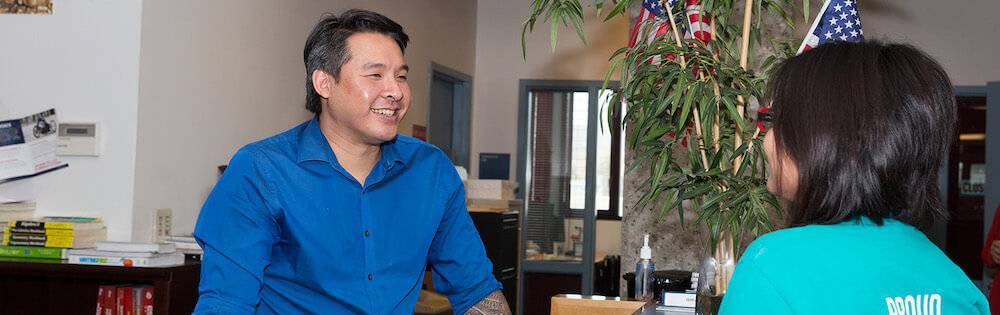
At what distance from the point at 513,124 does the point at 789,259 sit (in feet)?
28.1

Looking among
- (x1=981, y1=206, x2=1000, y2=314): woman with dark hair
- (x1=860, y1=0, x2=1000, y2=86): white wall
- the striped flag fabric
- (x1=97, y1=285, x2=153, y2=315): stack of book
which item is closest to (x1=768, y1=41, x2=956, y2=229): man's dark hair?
the striped flag fabric

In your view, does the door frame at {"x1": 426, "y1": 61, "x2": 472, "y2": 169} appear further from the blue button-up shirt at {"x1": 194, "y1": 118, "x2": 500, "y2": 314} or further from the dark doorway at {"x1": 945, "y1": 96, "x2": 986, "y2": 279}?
the blue button-up shirt at {"x1": 194, "y1": 118, "x2": 500, "y2": 314}

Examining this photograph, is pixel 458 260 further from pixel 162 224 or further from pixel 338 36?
pixel 162 224

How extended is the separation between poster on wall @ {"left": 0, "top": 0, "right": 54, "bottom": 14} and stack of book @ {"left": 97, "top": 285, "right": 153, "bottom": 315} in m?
1.25

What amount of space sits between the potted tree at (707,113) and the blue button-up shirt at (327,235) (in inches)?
29.5

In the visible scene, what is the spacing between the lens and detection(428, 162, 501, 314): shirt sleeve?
2.21 meters

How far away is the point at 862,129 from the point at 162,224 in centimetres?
406

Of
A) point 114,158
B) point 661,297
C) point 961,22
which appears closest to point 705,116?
point 661,297

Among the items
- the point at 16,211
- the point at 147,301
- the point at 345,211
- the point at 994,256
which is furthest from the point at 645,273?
the point at 994,256

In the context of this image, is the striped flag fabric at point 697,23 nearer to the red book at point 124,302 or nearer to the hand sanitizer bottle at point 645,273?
the hand sanitizer bottle at point 645,273

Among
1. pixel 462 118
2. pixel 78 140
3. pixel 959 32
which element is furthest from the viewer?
pixel 462 118

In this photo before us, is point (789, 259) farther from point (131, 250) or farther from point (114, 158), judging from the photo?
point (114, 158)

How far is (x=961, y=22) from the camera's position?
8719mm

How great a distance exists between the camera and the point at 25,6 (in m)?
4.69
